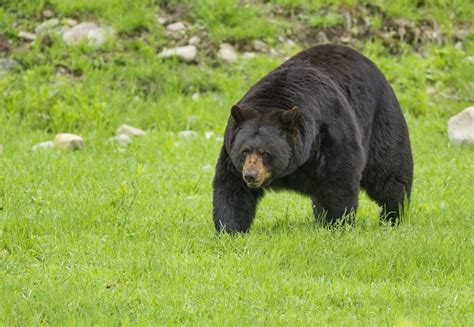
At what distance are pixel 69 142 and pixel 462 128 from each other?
15.7 feet

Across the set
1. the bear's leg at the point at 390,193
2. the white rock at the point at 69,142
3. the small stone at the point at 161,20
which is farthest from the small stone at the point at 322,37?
the bear's leg at the point at 390,193

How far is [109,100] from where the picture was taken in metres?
12.4

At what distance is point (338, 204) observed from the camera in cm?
713

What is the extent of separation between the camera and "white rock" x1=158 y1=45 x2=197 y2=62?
43.6 ft

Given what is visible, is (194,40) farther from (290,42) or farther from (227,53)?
(290,42)

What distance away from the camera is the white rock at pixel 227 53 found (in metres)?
13.6

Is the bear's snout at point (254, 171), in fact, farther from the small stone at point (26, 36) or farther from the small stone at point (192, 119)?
the small stone at point (26, 36)

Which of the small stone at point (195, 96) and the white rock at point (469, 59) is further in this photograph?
the white rock at point (469, 59)

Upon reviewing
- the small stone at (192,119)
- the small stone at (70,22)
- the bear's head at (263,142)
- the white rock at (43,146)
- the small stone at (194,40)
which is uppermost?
the bear's head at (263,142)

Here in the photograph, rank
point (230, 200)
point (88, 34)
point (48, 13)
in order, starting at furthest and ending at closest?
point (48, 13) < point (88, 34) < point (230, 200)

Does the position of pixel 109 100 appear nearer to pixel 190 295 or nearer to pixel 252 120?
pixel 252 120

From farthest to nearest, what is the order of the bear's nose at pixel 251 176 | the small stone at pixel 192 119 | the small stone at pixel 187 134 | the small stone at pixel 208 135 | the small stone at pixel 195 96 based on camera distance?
1. the small stone at pixel 195 96
2. the small stone at pixel 192 119
3. the small stone at pixel 187 134
4. the small stone at pixel 208 135
5. the bear's nose at pixel 251 176

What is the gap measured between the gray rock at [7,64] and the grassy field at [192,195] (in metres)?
0.13

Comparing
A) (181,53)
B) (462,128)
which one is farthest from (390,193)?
(181,53)
